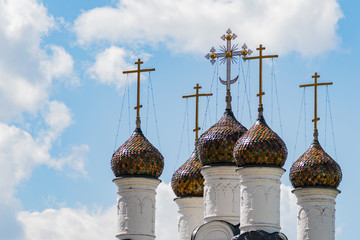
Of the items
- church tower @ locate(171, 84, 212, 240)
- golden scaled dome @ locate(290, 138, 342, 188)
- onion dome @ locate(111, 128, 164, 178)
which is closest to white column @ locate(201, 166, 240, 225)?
onion dome @ locate(111, 128, 164, 178)

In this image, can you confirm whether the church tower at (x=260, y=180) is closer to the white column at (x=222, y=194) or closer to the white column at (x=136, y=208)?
the white column at (x=222, y=194)

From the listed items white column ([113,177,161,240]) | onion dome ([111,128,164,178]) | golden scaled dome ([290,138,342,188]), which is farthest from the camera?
golden scaled dome ([290,138,342,188])

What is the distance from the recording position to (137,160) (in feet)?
123

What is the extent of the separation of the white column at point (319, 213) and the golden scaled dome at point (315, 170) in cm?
19

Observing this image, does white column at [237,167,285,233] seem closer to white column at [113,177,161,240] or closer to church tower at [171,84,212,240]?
white column at [113,177,161,240]

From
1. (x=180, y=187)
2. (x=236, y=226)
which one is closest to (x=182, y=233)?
(x=180, y=187)

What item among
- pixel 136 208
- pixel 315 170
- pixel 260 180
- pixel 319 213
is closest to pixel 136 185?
pixel 136 208

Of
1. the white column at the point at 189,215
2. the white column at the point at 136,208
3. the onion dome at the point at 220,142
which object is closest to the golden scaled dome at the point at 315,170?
the onion dome at the point at 220,142

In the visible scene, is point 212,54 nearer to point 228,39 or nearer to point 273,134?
point 228,39

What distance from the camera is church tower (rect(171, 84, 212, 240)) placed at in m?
39.3

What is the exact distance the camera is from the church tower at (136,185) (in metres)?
37.0

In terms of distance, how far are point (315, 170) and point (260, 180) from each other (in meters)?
3.50

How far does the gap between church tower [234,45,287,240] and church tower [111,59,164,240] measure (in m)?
3.18

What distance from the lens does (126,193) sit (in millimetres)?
37344
